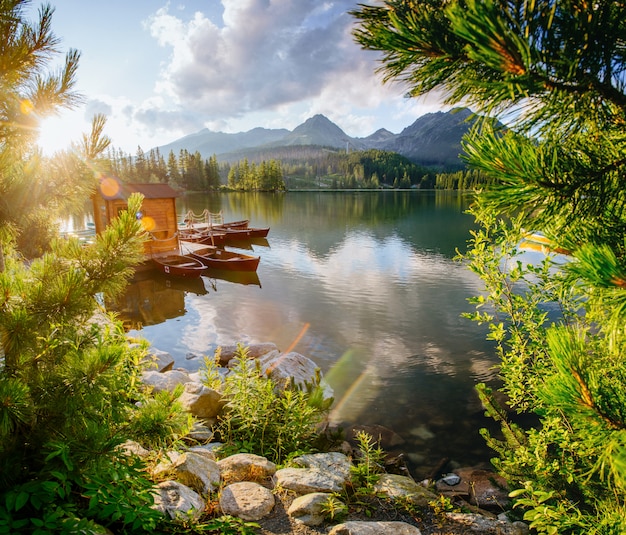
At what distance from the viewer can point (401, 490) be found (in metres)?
5.53

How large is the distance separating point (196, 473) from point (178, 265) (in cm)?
2285

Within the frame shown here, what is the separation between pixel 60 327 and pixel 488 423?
11.1 m

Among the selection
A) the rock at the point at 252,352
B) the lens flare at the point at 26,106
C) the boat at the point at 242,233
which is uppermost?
the lens flare at the point at 26,106

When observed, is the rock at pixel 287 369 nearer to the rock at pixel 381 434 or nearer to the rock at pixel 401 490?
the rock at pixel 381 434

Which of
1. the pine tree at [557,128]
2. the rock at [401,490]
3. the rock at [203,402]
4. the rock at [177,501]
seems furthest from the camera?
the rock at [203,402]

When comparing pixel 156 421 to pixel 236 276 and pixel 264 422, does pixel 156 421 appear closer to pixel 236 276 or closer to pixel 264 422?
pixel 264 422

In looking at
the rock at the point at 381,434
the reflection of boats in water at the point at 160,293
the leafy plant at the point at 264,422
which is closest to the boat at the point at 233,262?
the reflection of boats in water at the point at 160,293

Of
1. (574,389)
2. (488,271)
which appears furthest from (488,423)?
(574,389)

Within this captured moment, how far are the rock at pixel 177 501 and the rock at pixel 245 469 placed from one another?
3.33ft

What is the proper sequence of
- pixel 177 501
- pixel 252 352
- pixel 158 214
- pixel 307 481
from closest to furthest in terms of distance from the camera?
pixel 177 501
pixel 307 481
pixel 252 352
pixel 158 214

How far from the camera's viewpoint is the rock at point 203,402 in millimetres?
7781

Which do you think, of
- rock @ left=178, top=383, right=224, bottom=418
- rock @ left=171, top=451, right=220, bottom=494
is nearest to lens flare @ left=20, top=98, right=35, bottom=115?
rock @ left=171, top=451, right=220, bottom=494

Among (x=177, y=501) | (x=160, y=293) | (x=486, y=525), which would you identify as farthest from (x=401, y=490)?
(x=160, y=293)

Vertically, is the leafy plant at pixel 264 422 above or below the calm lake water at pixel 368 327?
above
